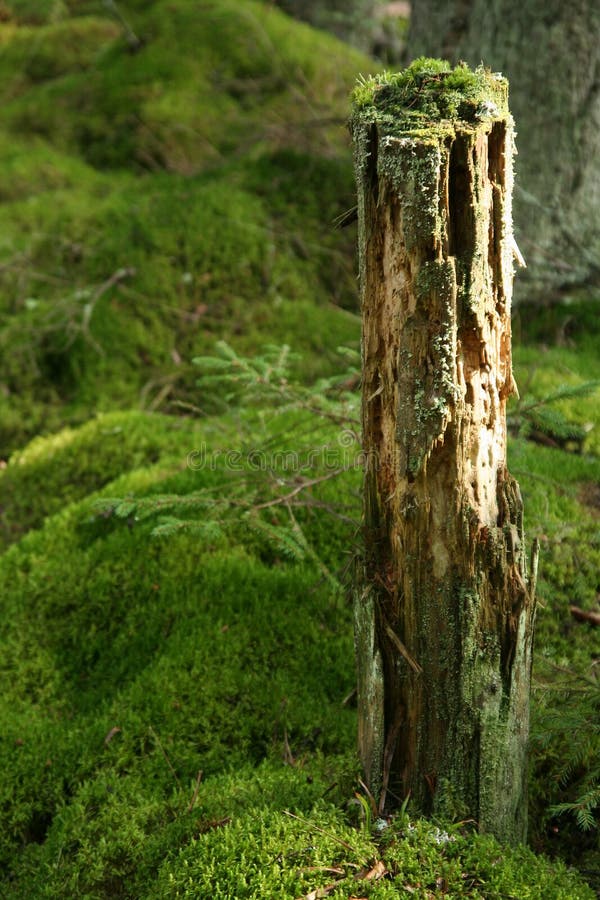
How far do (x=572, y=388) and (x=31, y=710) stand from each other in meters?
2.66

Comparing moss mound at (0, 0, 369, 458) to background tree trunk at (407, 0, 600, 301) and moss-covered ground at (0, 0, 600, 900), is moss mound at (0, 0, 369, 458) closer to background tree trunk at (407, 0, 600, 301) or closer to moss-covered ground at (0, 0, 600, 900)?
moss-covered ground at (0, 0, 600, 900)

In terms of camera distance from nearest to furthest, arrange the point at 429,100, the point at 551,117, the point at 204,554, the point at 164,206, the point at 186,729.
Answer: the point at 429,100, the point at 186,729, the point at 204,554, the point at 551,117, the point at 164,206

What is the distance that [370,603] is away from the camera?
2379 millimetres

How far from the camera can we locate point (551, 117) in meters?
5.53

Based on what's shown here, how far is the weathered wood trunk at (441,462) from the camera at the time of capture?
7.02ft

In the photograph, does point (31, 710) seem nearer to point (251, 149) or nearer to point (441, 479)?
point (441, 479)

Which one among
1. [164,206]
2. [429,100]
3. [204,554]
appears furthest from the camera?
[164,206]

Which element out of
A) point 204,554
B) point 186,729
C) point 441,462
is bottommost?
point 186,729

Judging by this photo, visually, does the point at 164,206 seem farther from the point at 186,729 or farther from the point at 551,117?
the point at 186,729

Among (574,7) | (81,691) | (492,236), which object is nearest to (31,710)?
(81,691)

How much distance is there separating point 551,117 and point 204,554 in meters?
4.18

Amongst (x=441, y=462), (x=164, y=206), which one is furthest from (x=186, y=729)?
(x=164, y=206)

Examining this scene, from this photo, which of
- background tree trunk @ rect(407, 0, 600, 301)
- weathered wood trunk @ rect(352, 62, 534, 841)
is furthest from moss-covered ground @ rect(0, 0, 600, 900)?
background tree trunk @ rect(407, 0, 600, 301)

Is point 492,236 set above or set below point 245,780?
above
